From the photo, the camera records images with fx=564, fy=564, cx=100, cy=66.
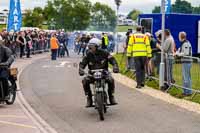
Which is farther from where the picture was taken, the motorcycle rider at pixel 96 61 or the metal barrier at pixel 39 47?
the metal barrier at pixel 39 47

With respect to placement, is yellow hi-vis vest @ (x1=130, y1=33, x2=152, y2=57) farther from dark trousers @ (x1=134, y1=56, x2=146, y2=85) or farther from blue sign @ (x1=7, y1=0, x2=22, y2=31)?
blue sign @ (x1=7, y1=0, x2=22, y2=31)

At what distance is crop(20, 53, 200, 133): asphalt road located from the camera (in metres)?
10.9

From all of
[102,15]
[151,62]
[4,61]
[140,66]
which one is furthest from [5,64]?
[102,15]

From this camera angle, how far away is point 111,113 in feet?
42.2

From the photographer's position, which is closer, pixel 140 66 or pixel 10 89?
pixel 10 89

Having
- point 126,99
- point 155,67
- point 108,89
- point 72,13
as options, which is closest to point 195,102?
point 126,99

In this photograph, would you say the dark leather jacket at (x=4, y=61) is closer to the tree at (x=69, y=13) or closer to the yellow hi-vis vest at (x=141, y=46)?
the yellow hi-vis vest at (x=141, y=46)

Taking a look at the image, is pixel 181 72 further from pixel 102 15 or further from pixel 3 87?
pixel 102 15

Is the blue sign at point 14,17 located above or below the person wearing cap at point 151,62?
above

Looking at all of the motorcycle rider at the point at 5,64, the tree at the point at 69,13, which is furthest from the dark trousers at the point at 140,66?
the tree at the point at 69,13

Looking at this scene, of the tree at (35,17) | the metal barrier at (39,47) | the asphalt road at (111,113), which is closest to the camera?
the asphalt road at (111,113)

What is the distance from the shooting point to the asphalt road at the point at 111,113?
35.7 ft

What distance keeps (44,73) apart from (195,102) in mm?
10869

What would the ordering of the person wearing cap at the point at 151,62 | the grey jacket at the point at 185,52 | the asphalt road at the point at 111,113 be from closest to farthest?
1. the asphalt road at the point at 111,113
2. the grey jacket at the point at 185,52
3. the person wearing cap at the point at 151,62
